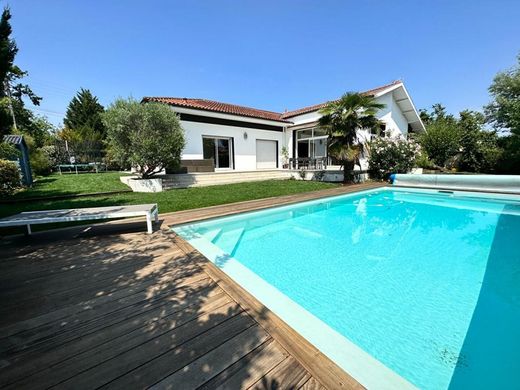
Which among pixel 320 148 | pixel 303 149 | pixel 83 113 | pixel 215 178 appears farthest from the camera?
pixel 83 113

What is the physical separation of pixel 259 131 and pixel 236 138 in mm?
2192

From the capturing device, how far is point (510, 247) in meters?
4.66

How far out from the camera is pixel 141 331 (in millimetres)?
1878

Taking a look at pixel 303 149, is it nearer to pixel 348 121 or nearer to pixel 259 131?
pixel 259 131

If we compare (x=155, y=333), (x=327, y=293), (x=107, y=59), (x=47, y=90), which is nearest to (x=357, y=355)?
(x=327, y=293)

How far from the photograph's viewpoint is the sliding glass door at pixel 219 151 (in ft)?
46.5

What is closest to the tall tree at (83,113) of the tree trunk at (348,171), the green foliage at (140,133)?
the green foliage at (140,133)

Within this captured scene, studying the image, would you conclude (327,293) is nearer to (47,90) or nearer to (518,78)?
(518,78)

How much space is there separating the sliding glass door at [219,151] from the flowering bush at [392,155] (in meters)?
9.65

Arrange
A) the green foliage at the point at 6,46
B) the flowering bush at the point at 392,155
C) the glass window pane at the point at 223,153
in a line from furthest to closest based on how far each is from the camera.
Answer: the glass window pane at the point at 223,153 → the flowering bush at the point at 392,155 → the green foliage at the point at 6,46

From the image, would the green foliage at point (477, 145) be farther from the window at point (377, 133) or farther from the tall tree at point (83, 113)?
the tall tree at point (83, 113)

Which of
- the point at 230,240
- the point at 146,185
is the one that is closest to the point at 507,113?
the point at 230,240

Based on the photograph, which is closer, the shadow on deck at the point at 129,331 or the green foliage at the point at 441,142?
the shadow on deck at the point at 129,331

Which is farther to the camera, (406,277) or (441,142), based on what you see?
(441,142)
